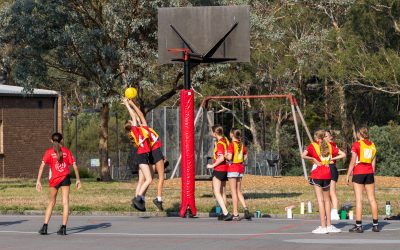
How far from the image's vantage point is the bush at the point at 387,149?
50406 millimetres

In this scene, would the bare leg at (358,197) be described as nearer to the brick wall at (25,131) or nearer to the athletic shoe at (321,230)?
the athletic shoe at (321,230)

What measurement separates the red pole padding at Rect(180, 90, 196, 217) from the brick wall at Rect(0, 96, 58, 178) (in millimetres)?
30632

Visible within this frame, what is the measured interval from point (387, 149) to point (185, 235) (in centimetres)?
3404

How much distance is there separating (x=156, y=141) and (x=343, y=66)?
28.7 m

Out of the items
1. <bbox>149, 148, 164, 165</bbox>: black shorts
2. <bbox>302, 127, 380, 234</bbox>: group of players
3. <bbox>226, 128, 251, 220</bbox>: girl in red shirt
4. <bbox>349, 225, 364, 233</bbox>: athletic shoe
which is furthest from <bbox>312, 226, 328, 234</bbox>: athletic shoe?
<bbox>149, 148, 164, 165</bbox>: black shorts

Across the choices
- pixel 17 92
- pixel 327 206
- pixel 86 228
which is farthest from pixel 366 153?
pixel 17 92

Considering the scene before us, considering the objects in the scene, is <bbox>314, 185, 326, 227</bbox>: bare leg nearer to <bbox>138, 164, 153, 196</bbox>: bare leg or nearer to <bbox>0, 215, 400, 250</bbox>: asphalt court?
<bbox>0, 215, 400, 250</bbox>: asphalt court

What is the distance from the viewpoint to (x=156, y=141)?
878 inches

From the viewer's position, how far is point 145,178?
2206 cm

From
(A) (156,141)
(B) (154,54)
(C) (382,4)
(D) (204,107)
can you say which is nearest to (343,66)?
(C) (382,4)

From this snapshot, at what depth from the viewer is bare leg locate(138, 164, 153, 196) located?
71.7 feet

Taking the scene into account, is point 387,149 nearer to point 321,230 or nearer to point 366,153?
point 366,153

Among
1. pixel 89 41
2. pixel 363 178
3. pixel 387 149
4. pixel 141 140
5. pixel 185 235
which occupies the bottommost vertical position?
pixel 185 235

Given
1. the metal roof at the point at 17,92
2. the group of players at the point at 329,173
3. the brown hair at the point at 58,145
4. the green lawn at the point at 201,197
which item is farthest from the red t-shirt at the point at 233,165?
the metal roof at the point at 17,92
